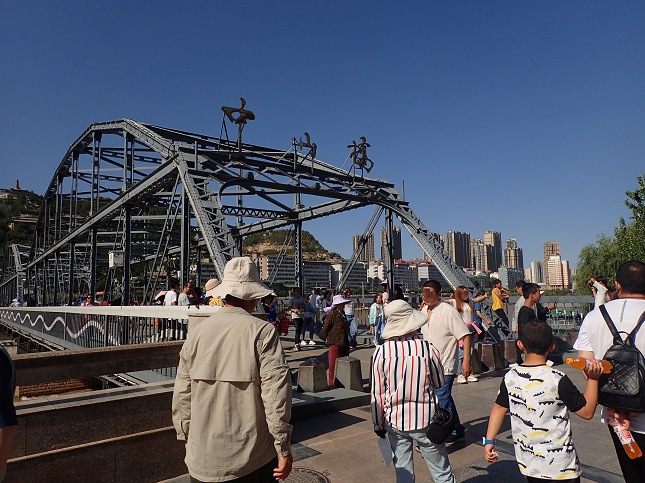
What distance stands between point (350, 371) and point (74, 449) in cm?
460

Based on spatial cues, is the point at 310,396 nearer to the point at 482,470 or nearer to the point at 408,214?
the point at 482,470

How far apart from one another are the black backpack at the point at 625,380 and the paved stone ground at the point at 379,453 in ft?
6.53

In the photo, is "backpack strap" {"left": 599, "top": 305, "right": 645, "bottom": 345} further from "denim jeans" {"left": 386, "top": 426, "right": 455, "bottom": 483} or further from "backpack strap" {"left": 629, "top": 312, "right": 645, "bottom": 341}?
"denim jeans" {"left": 386, "top": 426, "right": 455, "bottom": 483}

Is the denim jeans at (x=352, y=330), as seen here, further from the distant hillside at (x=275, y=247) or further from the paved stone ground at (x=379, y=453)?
the distant hillside at (x=275, y=247)

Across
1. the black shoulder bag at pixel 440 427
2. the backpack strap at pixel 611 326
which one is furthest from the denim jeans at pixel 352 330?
the backpack strap at pixel 611 326

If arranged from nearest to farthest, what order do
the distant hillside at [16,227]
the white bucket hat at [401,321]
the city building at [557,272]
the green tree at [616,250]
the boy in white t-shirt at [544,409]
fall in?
the boy in white t-shirt at [544,409]
the white bucket hat at [401,321]
the green tree at [616,250]
the distant hillside at [16,227]
the city building at [557,272]

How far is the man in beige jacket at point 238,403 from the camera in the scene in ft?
8.02

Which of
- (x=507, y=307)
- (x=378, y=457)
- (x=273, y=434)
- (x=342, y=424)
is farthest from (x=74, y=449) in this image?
(x=507, y=307)

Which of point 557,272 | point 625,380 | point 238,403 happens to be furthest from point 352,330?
point 557,272

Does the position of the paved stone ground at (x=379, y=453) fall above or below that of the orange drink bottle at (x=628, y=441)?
below

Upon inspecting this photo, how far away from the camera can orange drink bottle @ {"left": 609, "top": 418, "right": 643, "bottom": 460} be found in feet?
8.63

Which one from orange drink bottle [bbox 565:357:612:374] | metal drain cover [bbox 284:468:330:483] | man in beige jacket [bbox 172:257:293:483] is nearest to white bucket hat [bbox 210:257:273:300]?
man in beige jacket [bbox 172:257:293:483]

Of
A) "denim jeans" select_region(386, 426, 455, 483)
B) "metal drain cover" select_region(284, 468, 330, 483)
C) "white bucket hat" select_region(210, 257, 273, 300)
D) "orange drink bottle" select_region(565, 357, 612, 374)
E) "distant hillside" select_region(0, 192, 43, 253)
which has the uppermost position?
"distant hillside" select_region(0, 192, 43, 253)

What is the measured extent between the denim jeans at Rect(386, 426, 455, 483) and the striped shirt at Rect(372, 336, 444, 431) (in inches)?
3.8
